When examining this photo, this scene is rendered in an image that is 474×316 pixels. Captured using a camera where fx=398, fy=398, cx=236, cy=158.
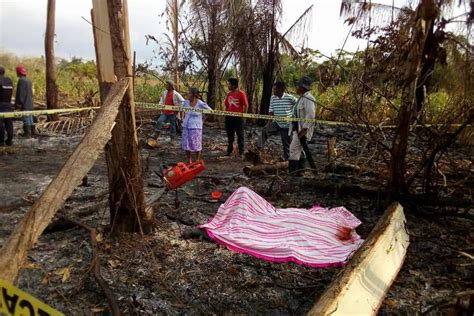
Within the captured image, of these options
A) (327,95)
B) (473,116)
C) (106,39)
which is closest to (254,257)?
(106,39)

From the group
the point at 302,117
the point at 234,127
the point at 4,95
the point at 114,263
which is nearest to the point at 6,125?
the point at 4,95

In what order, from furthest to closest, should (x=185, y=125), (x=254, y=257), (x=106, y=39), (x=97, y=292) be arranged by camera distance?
1. (x=185, y=125)
2. (x=254, y=257)
3. (x=106, y=39)
4. (x=97, y=292)

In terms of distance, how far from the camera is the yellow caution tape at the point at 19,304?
4.45ft

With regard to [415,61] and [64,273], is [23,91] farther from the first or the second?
[415,61]

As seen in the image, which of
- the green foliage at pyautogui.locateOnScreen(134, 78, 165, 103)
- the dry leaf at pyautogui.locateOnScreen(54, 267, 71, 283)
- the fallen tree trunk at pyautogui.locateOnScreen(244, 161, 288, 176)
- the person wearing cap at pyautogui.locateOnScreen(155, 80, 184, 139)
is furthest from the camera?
the green foliage at pyautogui.locateOnScreen(134, 78, 165, 103)

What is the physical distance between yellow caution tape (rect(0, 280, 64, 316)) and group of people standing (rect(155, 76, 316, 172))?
446cm

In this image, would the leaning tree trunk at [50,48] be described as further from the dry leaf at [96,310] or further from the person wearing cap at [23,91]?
the dry leaf at [96,310]

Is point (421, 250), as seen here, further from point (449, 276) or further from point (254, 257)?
point (254, 257)

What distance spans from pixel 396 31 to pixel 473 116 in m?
1.45

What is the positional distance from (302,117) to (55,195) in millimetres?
4086

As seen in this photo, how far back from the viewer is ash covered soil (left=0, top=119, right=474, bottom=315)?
9.12 ft

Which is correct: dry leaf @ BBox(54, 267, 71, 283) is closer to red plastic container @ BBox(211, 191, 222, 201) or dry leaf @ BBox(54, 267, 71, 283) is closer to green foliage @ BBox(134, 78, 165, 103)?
red plastic container @ BBox(211, 191, 222, 201)

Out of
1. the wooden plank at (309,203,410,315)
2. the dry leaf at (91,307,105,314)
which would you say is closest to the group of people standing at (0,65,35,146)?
the dry leaf at (91,307,105,314)

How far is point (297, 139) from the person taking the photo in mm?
5742
